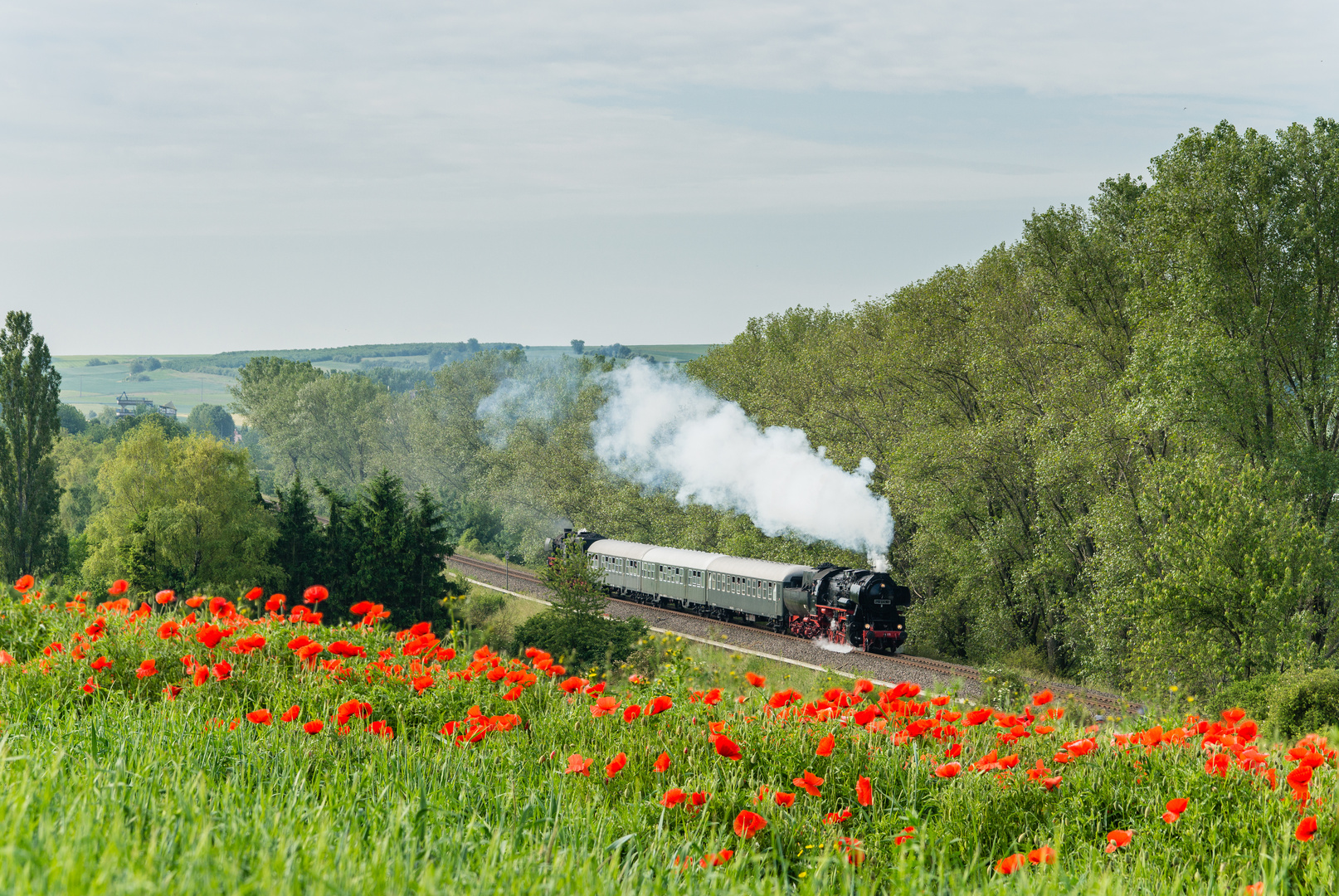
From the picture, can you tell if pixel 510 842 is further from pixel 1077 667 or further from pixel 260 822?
pixel 1077 667

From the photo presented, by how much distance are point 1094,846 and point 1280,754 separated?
A: 8.67 ft

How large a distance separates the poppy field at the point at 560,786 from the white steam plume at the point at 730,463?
29.4m

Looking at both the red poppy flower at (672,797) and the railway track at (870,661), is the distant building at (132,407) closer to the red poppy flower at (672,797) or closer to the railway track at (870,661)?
the railway track at (870,661)

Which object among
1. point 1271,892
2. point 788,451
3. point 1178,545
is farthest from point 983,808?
point 788,451

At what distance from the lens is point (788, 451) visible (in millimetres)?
42469

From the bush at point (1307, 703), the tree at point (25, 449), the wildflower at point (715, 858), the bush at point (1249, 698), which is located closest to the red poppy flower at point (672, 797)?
the wildflower at point (715, 858)

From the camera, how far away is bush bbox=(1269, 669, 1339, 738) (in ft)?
54.5

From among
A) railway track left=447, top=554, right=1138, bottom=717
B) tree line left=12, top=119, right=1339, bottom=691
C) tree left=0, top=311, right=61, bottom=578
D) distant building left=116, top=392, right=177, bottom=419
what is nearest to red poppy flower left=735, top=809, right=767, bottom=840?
railway track left=447, top=554, right=1138, bottom=717

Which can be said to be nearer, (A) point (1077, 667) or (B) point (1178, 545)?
(B) point (1178, 545)

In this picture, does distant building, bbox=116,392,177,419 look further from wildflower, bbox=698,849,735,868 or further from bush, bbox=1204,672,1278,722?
wildflower, bbox=698,849,735,868

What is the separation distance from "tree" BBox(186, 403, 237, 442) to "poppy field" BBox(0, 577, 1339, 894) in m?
169

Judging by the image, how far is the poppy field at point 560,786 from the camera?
352cm

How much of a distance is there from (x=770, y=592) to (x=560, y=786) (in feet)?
97.8

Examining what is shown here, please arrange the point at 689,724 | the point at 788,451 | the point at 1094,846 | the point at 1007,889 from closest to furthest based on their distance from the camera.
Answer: the point at 1007,889
the point at 1094,846
the point at 689,724
the point at 788,451
